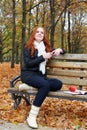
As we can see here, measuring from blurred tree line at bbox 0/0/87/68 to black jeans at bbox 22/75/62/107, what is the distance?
507 inches

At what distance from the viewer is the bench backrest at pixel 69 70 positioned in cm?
660

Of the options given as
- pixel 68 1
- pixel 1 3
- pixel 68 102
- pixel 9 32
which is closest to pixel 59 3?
pixel 68 1

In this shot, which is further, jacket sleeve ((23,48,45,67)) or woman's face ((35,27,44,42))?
woman's face ((35,27,44,42))

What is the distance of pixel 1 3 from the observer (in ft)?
99.1

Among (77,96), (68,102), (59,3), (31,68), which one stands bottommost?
(68,102)

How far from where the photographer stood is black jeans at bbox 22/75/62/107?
5.93 meters

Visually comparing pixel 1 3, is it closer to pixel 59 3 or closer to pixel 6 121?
pixel 59 3

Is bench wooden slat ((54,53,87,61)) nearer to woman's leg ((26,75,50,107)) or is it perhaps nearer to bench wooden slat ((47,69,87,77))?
bench wooden slat ((47,69,87,77))

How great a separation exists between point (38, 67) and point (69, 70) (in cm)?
73

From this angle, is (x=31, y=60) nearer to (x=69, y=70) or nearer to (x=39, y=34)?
(x=39, y=34)

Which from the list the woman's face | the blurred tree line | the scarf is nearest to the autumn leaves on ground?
the scarf

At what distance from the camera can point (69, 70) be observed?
6.72 metres

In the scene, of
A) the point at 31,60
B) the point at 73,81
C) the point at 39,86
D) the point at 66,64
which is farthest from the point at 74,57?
the point at 39,86

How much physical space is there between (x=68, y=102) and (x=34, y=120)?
6.32 feet
